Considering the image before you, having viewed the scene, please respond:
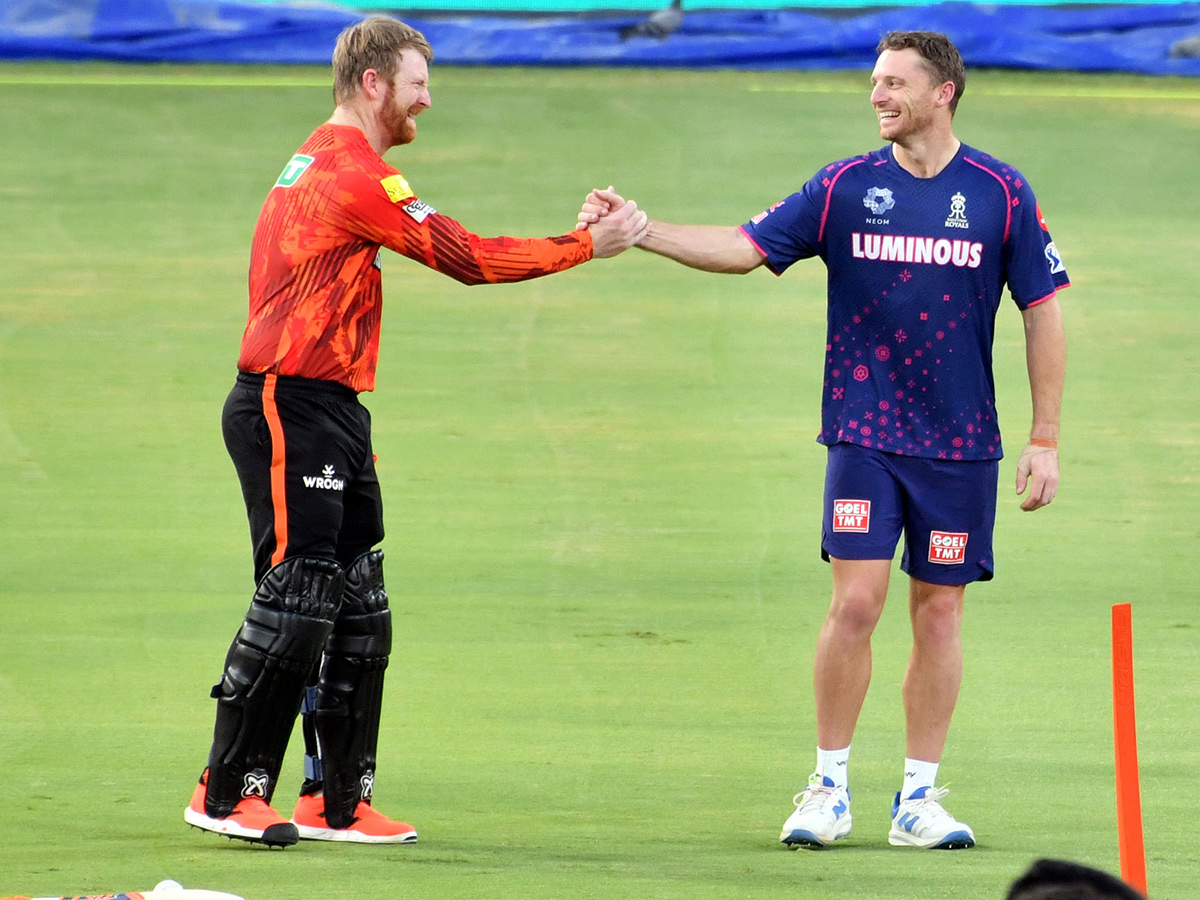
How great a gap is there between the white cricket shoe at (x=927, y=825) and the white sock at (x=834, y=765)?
16 centimetres

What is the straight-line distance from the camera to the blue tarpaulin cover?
1817 cm

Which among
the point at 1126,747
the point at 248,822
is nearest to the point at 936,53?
the point at 1126,747

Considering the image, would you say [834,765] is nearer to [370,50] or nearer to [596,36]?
[370,50]

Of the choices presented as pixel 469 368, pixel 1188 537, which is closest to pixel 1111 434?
pixel 1188 537

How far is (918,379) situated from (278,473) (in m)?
1.64

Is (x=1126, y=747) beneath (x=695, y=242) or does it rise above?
beneath

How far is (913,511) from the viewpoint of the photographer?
214 inches

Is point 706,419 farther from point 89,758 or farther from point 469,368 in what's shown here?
point 89,758

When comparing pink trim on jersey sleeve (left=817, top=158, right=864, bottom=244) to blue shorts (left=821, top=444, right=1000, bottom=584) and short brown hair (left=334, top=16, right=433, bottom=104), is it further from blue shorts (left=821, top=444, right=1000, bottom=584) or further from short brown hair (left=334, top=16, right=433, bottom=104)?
short brown hair (left=334, top=16, right=433, bottom=104)

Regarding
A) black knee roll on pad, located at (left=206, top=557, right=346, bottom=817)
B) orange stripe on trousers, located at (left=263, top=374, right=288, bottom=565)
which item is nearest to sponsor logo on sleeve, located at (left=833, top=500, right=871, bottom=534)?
black knee roll on pad, located at (left=206, top=557, right=346, bottom=817)

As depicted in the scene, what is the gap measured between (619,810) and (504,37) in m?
13.6

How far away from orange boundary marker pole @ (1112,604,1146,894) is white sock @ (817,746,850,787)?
3.36 feet

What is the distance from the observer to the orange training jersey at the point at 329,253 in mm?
5027

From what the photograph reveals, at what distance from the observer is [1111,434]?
11062mm
